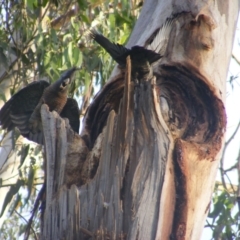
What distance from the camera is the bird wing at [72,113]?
2.81 meters

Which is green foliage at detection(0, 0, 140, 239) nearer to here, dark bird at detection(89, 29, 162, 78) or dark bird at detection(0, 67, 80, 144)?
dark bird at detection(0, 67, 80, 144)

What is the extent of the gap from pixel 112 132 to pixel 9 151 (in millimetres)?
2776

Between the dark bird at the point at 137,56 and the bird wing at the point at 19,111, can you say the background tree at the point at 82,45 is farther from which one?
the dark bird at the point at 137,56

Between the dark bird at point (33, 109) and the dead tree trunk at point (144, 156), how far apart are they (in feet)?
1.68

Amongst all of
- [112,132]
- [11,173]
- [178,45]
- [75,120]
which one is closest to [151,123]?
[112,132]

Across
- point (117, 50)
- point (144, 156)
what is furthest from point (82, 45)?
point (144, 156)

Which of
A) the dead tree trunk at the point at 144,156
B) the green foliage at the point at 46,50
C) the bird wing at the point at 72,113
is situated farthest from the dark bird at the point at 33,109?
A: the green foliage at the point at 46,50

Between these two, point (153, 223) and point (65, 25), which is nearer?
point (153, 223)

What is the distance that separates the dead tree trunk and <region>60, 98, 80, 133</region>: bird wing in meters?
0.47

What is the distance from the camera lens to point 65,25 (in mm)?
4820

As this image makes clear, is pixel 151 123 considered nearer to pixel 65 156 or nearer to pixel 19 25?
pixel 65 156

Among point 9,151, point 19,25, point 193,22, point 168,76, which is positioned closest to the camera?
point 168,76

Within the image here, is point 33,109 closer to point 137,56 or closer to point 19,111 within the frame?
point 19,111

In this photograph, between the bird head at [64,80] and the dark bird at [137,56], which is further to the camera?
the bird head at [64,80]
